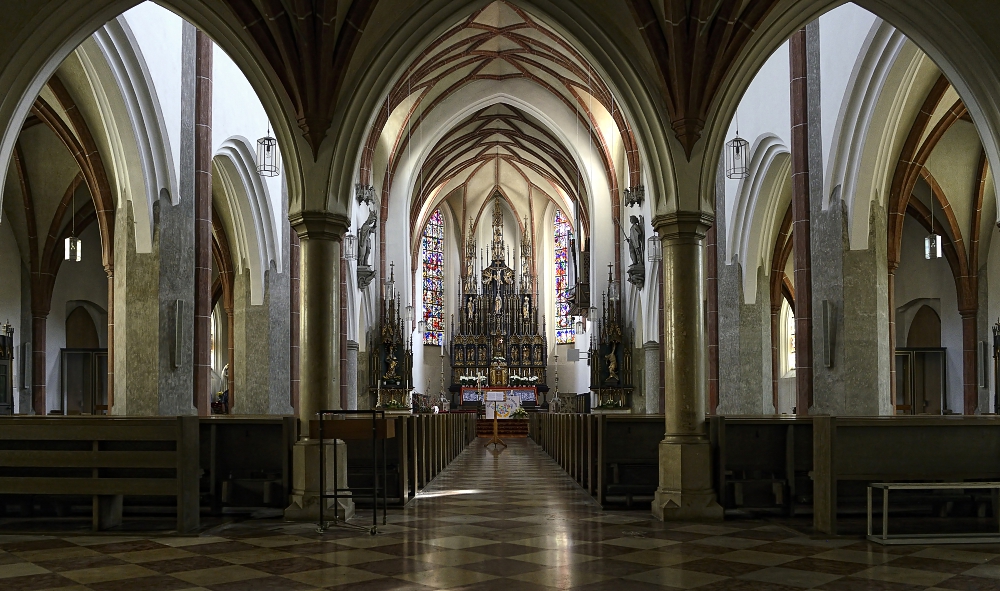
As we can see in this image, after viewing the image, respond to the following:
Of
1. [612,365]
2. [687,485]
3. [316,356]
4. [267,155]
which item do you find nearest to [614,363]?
[612,365]

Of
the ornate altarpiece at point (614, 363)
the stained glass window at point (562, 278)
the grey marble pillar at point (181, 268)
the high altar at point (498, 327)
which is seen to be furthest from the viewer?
the stained glass window at point (562, 278)

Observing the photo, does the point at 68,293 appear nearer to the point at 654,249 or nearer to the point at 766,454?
the point at 654,249

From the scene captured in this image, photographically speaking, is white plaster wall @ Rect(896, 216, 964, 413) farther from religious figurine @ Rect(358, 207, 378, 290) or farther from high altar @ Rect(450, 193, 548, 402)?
high altar @ Rect(450, 193, 548, 402)

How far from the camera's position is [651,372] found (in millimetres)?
24266

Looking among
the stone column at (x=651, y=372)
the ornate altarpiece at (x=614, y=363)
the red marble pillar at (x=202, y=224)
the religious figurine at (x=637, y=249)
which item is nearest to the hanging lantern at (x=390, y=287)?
the ornate altarpiece at (x=614, y=363)

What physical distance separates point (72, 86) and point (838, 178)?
11055mm

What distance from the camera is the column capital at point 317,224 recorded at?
8.56 m

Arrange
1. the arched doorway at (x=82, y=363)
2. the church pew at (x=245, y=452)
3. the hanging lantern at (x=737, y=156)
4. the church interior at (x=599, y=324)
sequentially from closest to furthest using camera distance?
the church interior at (x=599, y=324)
the church pew at (x=245, y=452)
the hanging lantern at (x=737, y=156)
the arched doorway at (x=82, y=363)

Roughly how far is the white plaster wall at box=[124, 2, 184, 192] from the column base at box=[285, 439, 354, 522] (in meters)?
6.76

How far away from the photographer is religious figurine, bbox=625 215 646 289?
2325cm

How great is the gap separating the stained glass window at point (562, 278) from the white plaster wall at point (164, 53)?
2724cm

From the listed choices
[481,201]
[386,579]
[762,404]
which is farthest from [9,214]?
[481,201]

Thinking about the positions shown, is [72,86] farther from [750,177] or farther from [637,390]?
[637,390]

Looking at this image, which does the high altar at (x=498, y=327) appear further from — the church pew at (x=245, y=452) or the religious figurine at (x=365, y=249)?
the church pew at (x=245, y=452)
